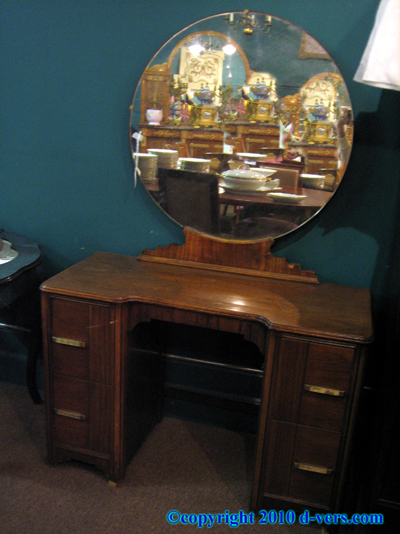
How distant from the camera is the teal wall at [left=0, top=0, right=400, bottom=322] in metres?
1.80

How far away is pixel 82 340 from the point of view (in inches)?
69.4

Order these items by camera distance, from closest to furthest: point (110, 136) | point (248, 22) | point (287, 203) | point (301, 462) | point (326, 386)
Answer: point (326, 386) < point (301, 462) < point (248, 22) < point (287, 203) < point (110, 136)

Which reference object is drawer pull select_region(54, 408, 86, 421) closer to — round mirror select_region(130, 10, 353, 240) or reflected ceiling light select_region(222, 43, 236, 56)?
round mirror select_region(130, 10, 353, 240)

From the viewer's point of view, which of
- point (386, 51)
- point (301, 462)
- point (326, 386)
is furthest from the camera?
point (301, 462)

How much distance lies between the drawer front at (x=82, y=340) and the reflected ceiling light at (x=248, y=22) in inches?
45.9

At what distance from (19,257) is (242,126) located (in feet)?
3.46

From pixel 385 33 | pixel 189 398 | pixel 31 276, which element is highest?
pixel 385 33

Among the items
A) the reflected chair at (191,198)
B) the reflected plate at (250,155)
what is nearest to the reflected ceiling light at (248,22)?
the reflected plate at (250,155)

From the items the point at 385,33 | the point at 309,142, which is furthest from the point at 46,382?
the point at 385,33

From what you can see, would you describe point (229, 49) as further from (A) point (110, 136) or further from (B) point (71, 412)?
(B) point (71, 412)

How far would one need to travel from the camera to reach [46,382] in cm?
185

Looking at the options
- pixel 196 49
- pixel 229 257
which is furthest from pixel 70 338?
pixel 196 49

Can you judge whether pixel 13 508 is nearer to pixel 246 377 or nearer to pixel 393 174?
pixel 246 377

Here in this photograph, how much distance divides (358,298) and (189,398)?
0.86 metres
